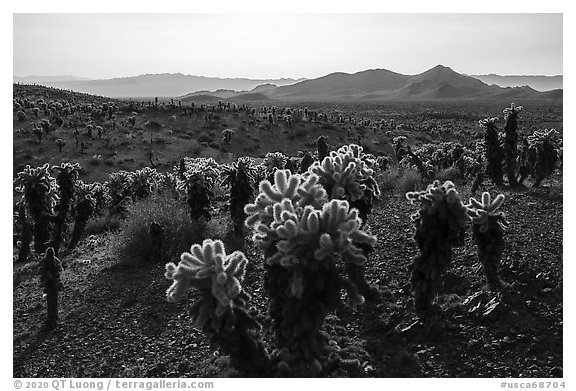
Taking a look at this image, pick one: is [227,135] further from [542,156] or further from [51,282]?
[51,282]

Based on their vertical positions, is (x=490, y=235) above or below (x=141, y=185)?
above

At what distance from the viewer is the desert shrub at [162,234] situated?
14.0 meters

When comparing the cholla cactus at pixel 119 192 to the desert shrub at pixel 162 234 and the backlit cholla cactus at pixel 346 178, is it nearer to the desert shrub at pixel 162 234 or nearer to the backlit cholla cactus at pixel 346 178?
the desert shrub at pixel 162 234

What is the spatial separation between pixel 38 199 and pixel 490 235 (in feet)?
43.5

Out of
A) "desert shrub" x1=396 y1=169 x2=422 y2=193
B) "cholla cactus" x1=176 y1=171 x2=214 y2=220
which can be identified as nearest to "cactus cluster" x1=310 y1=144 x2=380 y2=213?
"cholla cactus" x1=176 y1=171 x2=214 y2=220

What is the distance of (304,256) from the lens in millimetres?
6824

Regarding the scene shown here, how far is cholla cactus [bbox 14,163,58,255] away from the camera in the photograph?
48.3 ft

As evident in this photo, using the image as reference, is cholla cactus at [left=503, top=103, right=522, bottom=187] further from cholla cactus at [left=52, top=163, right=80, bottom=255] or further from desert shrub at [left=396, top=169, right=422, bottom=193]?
cholla cactus at [left=52, top=163, right=80, bottom=255]

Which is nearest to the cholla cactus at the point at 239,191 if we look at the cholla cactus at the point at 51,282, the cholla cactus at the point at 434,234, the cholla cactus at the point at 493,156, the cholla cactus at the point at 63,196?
the cholla cactus at the point at 63,196

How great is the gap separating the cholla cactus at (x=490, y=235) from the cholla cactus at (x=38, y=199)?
12.8 m

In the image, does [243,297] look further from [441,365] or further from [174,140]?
[174,140]

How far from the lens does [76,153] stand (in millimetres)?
36938

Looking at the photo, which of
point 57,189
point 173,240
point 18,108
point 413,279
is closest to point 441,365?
point 413,279

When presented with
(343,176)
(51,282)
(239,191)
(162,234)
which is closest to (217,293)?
(343,176)
